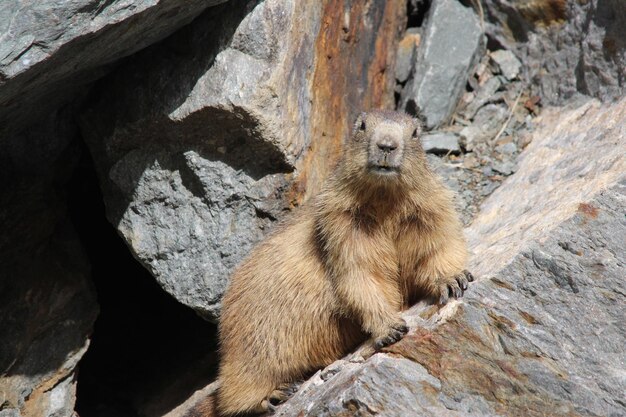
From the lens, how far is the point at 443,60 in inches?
352

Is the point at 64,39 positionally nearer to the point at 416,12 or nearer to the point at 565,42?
the point at 416,12

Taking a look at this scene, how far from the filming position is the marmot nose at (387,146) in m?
5.96

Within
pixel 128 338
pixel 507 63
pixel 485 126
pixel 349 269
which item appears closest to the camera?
pixel 349 269

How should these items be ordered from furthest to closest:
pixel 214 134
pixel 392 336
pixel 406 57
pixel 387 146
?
pixel 406 57 → pixel 214 134 → pixel 387 146 → pixel 392 336

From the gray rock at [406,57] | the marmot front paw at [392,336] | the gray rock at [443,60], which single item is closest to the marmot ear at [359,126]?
the marmot front paw at [392,336]

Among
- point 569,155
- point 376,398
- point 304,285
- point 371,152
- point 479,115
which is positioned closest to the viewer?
point 376,398

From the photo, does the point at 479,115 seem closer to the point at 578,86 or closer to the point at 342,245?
the point at 578,86

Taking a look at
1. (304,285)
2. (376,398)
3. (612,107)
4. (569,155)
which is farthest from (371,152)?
(612,107)

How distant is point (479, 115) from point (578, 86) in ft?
3.38

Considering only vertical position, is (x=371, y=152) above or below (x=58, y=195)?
above

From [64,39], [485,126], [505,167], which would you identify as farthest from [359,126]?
[485,126]

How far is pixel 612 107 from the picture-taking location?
771 cm

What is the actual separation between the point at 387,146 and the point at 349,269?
91 cm

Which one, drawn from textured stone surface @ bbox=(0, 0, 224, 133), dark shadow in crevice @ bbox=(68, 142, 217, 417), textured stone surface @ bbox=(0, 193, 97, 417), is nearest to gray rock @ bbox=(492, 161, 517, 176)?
textured stone surface @ bbox=(0, 0, 224, 133)
